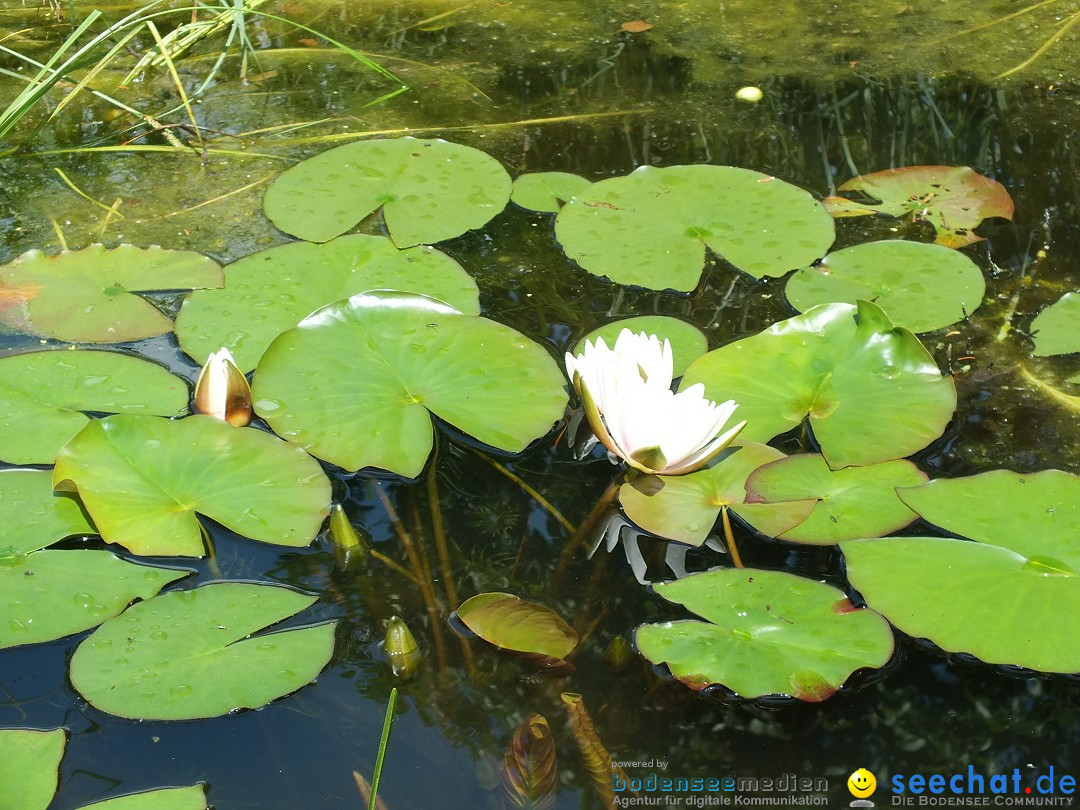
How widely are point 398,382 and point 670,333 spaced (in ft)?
1.77

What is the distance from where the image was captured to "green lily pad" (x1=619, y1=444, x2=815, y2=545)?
4.87 feet

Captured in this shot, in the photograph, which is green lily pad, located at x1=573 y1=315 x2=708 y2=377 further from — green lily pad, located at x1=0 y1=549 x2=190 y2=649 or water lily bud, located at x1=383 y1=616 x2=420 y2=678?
green lily pad, located at x1=0 y1=549 x2=190 y2=649

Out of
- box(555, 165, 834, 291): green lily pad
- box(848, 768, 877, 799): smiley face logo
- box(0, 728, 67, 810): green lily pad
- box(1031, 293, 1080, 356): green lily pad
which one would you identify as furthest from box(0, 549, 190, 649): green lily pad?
box(1031, 293, 1080, 356): green lily pad

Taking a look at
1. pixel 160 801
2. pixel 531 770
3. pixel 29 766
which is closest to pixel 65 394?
pixel 29 766

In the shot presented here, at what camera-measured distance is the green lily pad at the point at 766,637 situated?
1.27 meters

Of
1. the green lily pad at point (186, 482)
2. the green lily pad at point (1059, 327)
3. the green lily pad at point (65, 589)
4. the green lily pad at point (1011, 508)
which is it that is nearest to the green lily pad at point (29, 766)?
the green lily pad at point (65, 589)

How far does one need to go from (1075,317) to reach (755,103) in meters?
1.17

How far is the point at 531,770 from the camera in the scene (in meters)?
1.19

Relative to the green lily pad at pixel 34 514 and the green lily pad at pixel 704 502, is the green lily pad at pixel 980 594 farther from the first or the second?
the green lily pad at pixel 34 514

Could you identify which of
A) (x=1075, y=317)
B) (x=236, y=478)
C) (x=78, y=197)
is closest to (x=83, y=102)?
(x=78, y=197)

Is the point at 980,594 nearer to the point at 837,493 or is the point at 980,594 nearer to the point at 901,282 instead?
the point at 837,493

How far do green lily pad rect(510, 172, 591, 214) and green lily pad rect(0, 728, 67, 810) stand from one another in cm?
153

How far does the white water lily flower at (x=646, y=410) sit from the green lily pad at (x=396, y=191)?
0.76 m

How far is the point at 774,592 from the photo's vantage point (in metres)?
1.39
